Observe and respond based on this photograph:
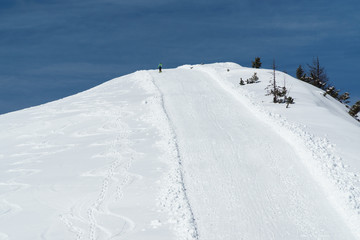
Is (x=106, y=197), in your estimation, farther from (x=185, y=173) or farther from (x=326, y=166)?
(x=326, y=166)

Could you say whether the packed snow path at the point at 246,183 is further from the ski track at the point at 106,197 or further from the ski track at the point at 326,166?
the ski track at the point at 106,197

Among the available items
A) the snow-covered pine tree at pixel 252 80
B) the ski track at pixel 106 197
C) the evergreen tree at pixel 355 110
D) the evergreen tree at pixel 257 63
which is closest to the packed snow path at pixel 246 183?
the ski track at pixel 106 197

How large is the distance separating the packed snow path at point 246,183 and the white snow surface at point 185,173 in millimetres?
34

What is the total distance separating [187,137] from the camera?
17.0 meters

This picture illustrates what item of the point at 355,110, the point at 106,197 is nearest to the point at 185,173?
the point at 106,197

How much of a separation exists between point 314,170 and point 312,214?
2.81m

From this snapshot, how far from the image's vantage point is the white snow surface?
10125mm

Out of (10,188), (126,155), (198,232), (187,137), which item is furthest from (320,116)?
(10,188)

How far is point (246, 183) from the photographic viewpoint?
12320mm

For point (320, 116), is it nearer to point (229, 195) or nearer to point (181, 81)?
point (229, 195)

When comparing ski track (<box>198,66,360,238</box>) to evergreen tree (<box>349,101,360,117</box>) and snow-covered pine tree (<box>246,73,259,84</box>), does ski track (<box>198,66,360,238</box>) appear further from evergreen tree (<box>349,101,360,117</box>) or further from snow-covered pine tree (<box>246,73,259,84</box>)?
evergreen tree (<box>349,101,360,117</box>)

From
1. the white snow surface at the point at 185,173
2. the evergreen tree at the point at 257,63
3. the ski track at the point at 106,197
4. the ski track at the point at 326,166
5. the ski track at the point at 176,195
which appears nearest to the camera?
the ski track at the point at 176,195

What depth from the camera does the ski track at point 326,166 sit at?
1082 cm

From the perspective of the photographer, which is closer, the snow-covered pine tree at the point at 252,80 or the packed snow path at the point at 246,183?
the packed snow path at the point at 246,183
